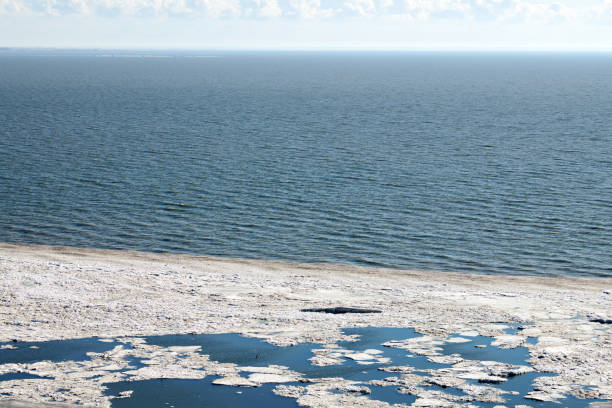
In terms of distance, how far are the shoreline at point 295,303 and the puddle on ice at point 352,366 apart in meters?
0.75

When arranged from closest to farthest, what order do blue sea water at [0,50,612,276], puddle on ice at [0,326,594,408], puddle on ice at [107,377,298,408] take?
puddle on ice at [107,377,298,408] < puddle on ice at [0,326,594,408] < blue sea water at [0,50,612,276]

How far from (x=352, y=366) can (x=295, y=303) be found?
766cm

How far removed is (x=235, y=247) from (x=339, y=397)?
24133mm

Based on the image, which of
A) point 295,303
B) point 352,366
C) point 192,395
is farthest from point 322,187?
point 192,395

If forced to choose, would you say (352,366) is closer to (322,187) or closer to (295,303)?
(295,303)

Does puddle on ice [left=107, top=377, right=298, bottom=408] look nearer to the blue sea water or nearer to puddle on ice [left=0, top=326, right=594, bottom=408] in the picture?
puddle on ice [left=0, top=326, right=594, bottom=408]

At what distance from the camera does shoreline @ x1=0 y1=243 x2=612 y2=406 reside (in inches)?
1102

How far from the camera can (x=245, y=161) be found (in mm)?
72938

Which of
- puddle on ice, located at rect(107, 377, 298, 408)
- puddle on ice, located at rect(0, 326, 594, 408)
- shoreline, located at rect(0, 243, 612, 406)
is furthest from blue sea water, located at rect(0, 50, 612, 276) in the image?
puddle on ice, located at rect(107, 377, 298, 408)

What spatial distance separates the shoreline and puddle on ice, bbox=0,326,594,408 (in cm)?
75

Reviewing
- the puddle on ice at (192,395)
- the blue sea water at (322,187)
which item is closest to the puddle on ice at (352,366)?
the puddle on ice at (192,395)

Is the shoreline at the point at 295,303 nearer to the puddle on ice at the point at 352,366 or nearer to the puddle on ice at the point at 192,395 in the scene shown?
the puddle on ice at the point at 352,366

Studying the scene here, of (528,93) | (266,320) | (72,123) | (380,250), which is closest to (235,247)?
(380,250)

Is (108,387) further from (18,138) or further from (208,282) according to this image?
(18,138)
